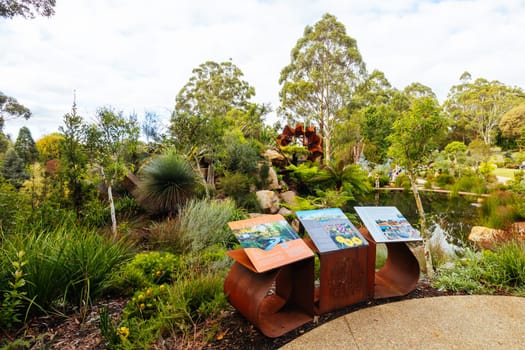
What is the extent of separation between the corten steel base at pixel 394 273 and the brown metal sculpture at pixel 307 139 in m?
9.98

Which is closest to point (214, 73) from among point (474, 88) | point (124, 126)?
point (124, 126)

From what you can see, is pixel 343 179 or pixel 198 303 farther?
pixel 343 179

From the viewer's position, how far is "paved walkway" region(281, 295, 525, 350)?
162 centimetres

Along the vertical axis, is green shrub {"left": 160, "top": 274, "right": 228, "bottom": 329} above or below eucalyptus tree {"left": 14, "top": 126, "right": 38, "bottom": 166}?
below

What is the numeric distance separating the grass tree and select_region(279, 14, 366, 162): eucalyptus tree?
53.8 ft

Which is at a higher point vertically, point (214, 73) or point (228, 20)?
point (214, 73)

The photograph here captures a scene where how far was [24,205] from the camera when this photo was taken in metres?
3.04

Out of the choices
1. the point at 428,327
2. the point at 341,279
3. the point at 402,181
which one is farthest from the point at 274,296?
the point at 402,181

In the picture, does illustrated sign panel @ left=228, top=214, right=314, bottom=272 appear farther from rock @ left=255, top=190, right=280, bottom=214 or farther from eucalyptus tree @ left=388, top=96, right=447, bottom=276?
rock @ left=255, top=190, right=280, bottom=214

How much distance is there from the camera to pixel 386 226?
7.22 feet

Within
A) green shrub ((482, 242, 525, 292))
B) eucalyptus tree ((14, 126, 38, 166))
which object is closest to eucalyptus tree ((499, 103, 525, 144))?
green shrub ((482, 242, 525, 292))

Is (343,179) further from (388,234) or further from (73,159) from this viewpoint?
(73,159)

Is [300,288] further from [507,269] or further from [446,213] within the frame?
[446,213]

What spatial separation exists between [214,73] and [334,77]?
12.1 m
